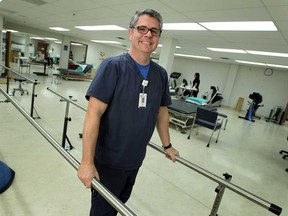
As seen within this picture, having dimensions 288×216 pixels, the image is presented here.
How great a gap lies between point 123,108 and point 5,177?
6.57ft

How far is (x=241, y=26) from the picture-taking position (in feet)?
13.2

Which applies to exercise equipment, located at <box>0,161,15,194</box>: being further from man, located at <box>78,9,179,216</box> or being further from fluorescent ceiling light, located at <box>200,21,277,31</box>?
fluorescent ceiling light, located at <box>200,21,277,31</box>

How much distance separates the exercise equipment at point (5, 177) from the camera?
7.08 ft

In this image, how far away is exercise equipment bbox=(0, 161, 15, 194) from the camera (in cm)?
216

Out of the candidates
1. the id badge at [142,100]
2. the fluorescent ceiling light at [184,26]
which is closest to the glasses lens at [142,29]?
the id badge at [142,100]

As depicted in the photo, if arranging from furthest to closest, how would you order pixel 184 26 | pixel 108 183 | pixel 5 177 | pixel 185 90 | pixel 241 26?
pixel 185 90 → pixel 184 26 → pixel 241 26 → pixel 5 177 → pixel 108 183

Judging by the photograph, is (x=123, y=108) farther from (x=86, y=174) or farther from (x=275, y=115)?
(x=275, y=115)

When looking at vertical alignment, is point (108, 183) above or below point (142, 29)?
below

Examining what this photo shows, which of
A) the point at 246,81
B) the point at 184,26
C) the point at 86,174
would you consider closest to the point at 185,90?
the point at 184,26

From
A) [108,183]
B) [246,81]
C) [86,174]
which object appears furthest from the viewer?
[246,81]

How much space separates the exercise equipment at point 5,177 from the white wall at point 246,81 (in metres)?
12.7

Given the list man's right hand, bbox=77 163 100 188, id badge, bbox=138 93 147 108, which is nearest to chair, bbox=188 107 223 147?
id badge, bbox=138 93 147 108

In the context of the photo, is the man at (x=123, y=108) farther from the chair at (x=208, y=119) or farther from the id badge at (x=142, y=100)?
the chair at (x=208, y=119)

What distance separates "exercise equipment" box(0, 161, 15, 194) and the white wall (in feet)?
41.8
